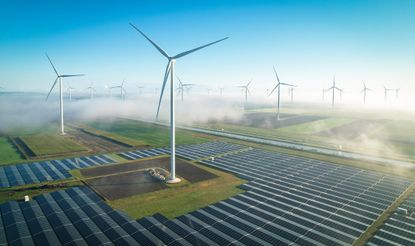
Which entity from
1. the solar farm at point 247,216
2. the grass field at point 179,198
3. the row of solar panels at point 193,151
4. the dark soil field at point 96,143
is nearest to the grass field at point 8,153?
the solar farm at point 247,216

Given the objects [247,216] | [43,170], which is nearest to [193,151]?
[43,170]

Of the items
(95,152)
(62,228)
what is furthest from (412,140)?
(62,228)

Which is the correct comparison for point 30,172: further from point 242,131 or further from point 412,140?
point 412,140

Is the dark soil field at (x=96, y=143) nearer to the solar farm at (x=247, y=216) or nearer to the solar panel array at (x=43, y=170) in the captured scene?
the solar panel array at (x=43, y=170)

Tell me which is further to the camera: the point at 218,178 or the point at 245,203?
the point at 218,178

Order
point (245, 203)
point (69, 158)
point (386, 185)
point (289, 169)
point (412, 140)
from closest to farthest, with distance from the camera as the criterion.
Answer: point (245, 203)
point (386, 185)
point (289, 169)
point (69, 158)
point (412, 140)
